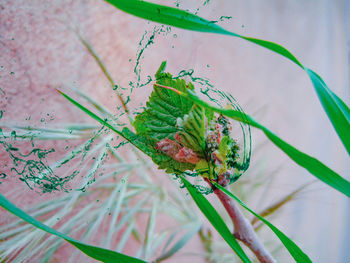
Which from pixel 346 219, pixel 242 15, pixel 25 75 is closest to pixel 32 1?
pixel 25 75

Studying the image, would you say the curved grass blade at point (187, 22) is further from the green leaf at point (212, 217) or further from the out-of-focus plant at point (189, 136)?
the green leaf at point (212, 217)

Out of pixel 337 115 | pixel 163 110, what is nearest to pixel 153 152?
pixel 163 110

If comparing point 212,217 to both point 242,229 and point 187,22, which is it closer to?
point 242,229

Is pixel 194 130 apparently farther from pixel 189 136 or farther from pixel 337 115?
pixel 337 115

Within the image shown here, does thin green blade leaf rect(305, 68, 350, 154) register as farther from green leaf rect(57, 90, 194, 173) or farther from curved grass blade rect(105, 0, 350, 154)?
green leaf rect(57, 90, 194, 173)

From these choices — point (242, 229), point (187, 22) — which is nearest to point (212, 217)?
point (242, 229)

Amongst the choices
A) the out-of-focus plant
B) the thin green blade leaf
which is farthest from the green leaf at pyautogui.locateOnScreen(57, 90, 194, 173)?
the thin green blade leaf

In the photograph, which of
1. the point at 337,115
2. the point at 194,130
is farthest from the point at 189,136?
the point at 337,115

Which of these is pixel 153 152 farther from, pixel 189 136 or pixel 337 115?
pixel 337 115

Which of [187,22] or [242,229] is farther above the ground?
[187,22]

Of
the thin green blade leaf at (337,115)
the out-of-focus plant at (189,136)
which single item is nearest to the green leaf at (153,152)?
the out-of-focus plant at (189,136)
